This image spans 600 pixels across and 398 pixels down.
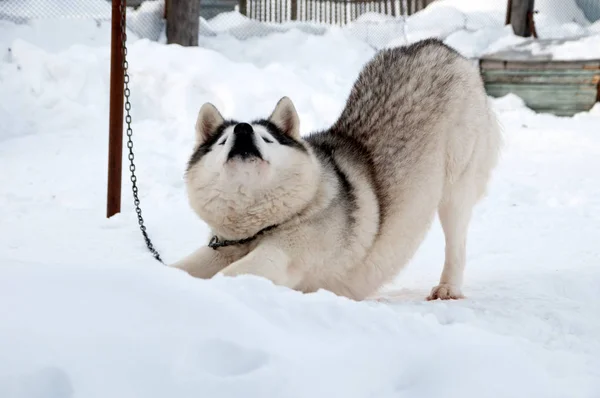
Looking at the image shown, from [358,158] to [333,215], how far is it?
0.55 m

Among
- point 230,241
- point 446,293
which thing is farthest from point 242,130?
point 446,293

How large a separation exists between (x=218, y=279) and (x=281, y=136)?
1.46 m

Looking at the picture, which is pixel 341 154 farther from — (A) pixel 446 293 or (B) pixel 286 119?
(A) pixel 446 293

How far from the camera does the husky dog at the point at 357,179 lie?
4.05 m

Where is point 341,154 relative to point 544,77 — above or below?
above

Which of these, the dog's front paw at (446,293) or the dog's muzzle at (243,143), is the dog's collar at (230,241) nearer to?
the dog's muzzle at (243,143)

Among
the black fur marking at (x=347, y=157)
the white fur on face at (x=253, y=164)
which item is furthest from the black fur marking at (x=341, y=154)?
the white fur on face at (x=253, y=164)

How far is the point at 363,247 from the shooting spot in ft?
14.5

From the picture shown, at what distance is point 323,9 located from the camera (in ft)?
59.4

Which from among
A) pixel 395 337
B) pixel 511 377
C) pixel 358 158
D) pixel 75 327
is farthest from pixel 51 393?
pixel 358 158

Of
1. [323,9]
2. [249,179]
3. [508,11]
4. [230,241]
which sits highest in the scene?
[249,179]

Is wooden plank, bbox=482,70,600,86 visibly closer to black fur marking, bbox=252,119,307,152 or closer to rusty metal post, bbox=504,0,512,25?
rusty metal post, bbox=504,0,512,25

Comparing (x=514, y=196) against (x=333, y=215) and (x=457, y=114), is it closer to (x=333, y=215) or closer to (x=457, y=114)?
(x=457, y=114)

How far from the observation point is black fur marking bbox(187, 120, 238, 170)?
4250 mm
